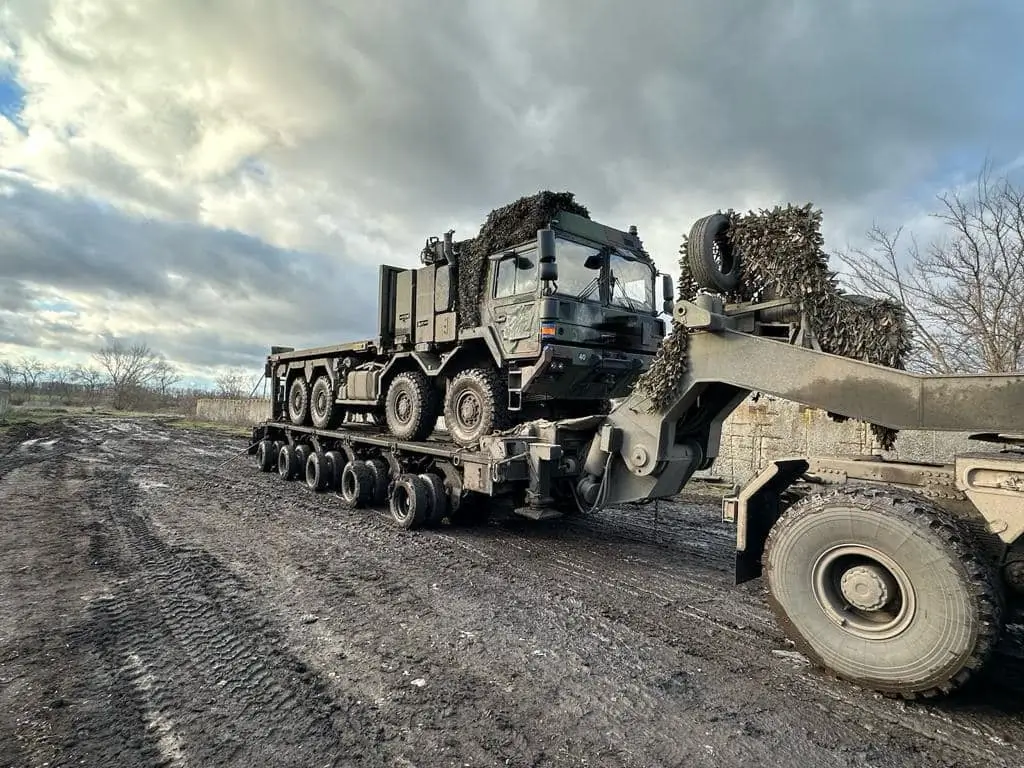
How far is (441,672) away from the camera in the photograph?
3.45 m

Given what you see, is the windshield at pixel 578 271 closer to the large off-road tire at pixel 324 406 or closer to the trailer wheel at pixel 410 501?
the trailer wheel at pixel 410 501

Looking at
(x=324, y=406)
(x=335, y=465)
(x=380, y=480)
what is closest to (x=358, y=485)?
(x=380, y=480)

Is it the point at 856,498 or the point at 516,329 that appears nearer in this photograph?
the point at 856,498

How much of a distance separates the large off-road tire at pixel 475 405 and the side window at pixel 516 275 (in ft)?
3.34

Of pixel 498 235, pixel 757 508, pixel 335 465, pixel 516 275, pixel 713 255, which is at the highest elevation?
pixel 498 235

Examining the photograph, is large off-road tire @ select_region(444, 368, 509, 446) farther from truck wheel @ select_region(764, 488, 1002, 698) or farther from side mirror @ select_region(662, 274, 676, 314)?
truck wheel @ select_region(764, 488, 1002, 698)

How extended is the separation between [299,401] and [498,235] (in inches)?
261

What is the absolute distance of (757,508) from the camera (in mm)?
3891

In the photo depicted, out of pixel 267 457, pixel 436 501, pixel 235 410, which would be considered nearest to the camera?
pixel 436 501

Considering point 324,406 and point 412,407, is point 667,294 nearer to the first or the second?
point 412,407

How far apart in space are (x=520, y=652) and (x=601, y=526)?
3919mm

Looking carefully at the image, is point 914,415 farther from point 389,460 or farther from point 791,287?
point 389,460

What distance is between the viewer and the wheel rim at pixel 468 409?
7.46 m

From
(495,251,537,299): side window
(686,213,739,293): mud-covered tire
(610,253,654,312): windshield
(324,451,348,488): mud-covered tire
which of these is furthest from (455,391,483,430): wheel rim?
(686,213,739,293): mud-covered tire
